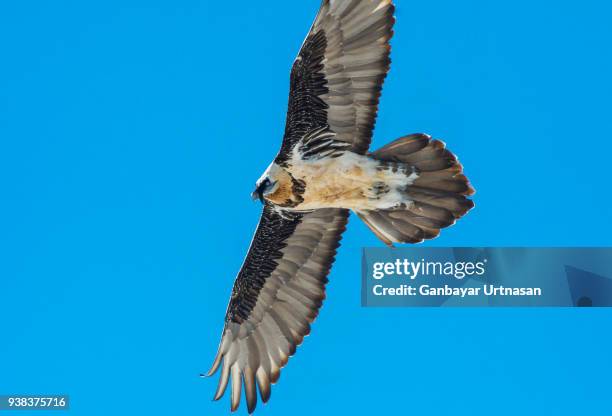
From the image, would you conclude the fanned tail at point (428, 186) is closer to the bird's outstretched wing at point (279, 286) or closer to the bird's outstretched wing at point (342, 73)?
the bird's outstretched wing at point (342, 73)

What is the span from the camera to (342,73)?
13375 millimetres

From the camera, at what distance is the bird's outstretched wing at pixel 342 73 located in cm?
1306

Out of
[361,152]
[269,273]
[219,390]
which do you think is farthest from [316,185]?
[219,390]

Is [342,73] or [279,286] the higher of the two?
[342,73]

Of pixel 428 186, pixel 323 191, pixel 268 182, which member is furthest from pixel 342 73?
pixel 428 186

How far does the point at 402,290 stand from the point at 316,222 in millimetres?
1854

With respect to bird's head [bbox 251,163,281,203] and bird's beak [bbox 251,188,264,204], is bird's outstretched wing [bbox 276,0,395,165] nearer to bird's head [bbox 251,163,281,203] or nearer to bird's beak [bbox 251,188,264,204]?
bird's head [bbox 251,163,281,203]

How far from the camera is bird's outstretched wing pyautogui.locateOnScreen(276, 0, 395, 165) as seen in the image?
1306 centimetres

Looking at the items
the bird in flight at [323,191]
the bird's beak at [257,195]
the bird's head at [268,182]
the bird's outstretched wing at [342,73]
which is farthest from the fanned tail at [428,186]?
the bird's beak at [257,195]

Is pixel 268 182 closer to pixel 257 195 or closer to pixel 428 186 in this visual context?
pixel 257 195

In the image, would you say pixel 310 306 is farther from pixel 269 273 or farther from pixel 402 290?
pixel 402 290

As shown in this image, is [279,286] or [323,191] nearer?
[323,191]

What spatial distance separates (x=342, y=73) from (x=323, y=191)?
48.6 inches

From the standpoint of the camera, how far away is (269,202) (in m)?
13.8
